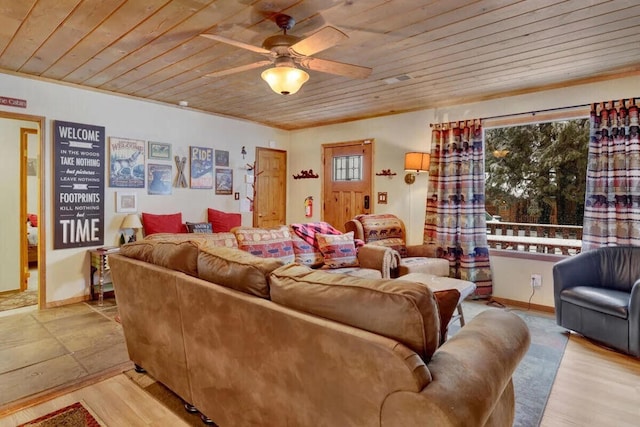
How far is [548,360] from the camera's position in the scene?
2844 mm

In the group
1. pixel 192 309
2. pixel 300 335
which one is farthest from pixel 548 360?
pixel 192 309

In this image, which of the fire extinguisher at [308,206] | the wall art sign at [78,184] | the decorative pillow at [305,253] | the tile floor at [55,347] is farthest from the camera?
the fire extinguisher at [308,206]

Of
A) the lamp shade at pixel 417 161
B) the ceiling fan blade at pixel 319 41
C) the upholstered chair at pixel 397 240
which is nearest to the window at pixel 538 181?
the lamp shade at pixel 417 161

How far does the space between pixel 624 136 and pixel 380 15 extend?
2.79m

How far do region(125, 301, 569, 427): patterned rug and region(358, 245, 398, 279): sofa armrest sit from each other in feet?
2.73

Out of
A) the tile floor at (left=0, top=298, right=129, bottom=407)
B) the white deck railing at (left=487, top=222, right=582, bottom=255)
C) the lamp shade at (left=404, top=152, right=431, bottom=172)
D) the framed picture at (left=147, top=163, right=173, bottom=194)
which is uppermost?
the lamp shade at (left=404, top=152, right=431, bottom=172)

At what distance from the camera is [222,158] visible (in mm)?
5430

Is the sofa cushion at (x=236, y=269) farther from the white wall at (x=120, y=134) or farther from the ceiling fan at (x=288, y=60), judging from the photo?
the white wall at (x=120, y=134)

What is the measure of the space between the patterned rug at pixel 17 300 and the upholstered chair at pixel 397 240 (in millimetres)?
3804

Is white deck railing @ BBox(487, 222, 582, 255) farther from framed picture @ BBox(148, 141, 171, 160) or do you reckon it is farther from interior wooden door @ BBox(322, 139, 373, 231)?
framed picture @ BBox(148, 141, 171, 160)

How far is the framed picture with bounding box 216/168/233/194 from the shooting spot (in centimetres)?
538

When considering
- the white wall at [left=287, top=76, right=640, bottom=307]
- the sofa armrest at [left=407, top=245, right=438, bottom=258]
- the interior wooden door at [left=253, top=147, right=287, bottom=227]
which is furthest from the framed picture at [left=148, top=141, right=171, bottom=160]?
the sofa armrest at [left=407, top=245, right=438, bottom=258]

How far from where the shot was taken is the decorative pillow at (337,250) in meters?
3.83

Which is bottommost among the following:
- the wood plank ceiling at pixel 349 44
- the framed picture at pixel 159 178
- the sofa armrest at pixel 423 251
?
the sofa armrest at pixel 423 251
